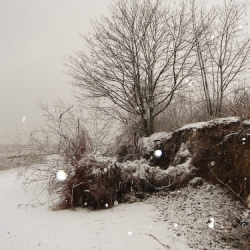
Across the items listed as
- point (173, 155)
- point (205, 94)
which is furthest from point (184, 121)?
point (173, 155)

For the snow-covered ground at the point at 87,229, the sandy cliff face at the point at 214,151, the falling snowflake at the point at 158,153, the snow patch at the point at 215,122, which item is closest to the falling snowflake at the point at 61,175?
the snow-covered ground at the point at 87,229

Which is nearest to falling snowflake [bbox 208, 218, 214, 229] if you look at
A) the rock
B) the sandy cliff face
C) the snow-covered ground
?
the snow-covered ground

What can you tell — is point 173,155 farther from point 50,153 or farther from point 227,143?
point 50,153

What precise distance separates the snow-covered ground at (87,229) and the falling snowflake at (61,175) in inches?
31.2

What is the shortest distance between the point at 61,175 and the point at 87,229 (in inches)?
93.9

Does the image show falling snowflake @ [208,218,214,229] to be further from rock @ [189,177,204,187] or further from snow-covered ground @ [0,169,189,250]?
rock @ [189,177,204,187]

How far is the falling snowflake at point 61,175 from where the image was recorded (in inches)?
278

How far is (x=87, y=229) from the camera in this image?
16.8 ft

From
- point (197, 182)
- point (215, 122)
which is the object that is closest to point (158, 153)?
point (197, 182)

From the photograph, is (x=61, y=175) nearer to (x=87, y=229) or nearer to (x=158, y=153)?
(x=87, y=229)

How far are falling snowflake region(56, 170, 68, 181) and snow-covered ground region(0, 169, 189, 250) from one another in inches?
31.2

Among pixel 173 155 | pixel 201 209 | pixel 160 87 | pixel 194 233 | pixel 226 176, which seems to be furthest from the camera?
pixel 160 87

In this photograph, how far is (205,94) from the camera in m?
11.2

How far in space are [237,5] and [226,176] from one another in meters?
8.42
